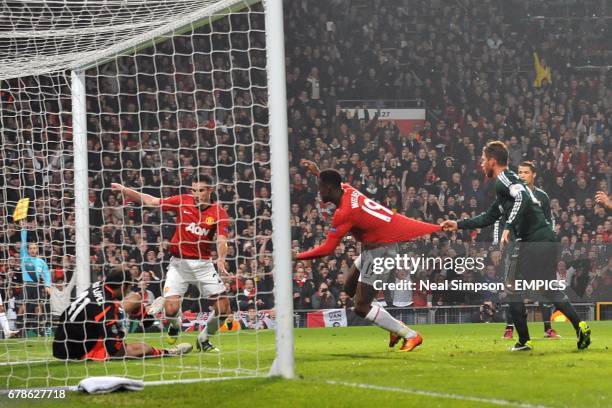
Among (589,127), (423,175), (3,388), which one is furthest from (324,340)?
(589,127)

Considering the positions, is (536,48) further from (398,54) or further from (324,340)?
(324,340)

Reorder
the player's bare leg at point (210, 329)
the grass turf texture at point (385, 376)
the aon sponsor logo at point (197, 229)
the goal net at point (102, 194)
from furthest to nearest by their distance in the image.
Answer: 1. the aon sponsor logo at point (197, 229)
2. the player's bare leg at point (210, 329)
3. the goal net at point (102, 194)
4. the grass turf texture at point (385, 376)

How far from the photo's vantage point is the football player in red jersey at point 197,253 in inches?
479

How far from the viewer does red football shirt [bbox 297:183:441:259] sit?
11.1 m

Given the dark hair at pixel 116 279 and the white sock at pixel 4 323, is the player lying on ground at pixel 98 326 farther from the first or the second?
the white sock at pixel 4 323

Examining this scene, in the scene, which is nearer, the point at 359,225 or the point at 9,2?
the point at 9,2

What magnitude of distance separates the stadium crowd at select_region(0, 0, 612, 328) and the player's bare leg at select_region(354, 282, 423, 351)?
5.89 metres

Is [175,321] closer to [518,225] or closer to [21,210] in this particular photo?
[21,210]

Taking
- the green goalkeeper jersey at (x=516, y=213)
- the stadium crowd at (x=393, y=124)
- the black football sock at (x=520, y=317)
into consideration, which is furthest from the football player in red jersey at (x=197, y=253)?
the stadium crowd at (x=393, y=124)

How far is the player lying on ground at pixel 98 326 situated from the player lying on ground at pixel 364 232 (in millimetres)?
1885

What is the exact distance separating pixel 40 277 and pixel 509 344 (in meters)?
6.71

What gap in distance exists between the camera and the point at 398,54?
30969 millimetres

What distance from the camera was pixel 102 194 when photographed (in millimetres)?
16266

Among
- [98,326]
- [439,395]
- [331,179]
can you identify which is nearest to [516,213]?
[331,179]
